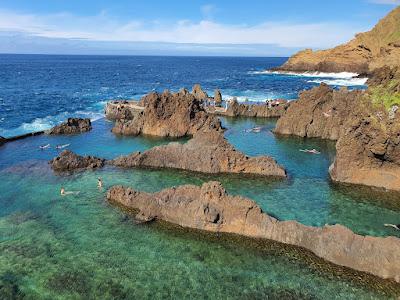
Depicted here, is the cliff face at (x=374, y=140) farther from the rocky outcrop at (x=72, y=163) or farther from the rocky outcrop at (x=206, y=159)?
the rocky outcrop at (x=72, y=163)

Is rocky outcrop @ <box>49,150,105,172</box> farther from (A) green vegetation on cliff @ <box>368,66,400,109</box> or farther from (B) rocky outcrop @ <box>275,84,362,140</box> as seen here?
(B) rocky outcrop @ <box>275,84,362,140</box>

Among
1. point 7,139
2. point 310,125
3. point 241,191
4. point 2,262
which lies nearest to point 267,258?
point 241,191

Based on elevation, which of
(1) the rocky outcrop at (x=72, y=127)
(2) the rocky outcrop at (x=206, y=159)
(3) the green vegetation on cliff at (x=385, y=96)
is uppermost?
(3) the green vegetation on cliff at (x=385, y=96)

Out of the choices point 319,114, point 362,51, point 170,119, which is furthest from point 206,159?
point 362,51

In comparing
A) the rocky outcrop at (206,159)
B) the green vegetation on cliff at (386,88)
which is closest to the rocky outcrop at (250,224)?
the rocky outcrop at (206,159)

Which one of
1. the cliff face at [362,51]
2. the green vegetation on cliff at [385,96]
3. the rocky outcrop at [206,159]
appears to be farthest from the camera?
the cliff face at [362,51]

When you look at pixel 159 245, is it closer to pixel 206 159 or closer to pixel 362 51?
pixel 206 159

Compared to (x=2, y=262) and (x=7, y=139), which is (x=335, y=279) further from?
(x=7, y=139)
